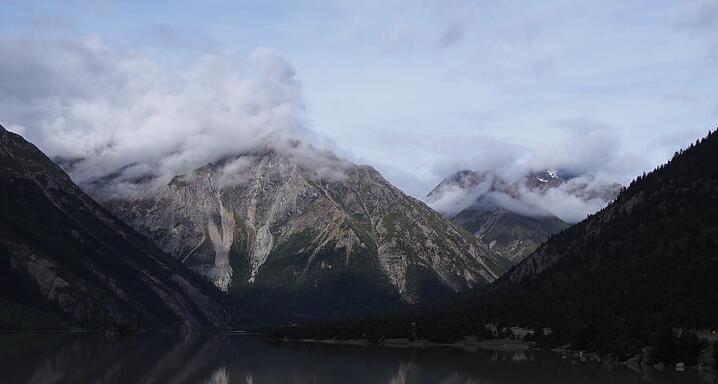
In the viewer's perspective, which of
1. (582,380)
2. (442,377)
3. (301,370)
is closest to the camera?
(582,380)

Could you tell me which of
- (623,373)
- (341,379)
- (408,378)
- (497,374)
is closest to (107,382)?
(341,379)

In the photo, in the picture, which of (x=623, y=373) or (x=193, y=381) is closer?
(x=193, y=381)

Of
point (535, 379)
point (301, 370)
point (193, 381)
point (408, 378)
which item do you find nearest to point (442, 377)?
point (408, 378)

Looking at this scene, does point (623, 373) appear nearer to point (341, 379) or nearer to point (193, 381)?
point (341, 379)

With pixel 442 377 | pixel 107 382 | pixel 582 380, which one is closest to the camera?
pixel 107 382

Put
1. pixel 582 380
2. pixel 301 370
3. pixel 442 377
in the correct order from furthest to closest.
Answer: pixel 301 370, pixel 442 377, pixel 582 380

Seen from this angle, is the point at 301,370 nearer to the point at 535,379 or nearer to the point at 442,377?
the point at 442,377

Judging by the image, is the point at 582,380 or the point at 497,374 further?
the point at 497,374

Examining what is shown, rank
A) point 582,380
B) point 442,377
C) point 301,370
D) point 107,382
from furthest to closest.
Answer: point 301,370
point 442,377
point 582,380
point 107,382

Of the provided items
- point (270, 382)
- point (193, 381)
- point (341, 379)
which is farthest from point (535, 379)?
point (193, 381)
